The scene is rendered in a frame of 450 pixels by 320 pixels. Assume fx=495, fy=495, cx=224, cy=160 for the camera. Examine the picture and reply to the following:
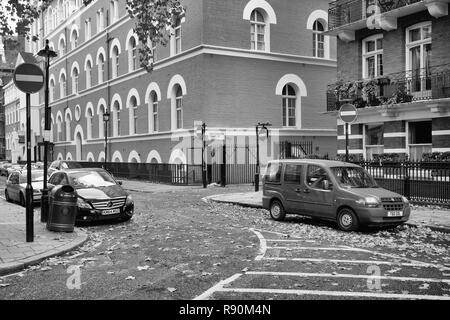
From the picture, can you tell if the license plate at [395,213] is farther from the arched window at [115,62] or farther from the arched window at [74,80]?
the arched window at [74,80]

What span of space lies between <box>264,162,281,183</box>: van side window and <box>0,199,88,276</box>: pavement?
18.0 ft

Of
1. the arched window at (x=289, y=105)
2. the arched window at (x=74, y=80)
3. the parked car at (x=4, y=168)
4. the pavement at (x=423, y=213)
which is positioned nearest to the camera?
the pavement at (x=423, y=213)

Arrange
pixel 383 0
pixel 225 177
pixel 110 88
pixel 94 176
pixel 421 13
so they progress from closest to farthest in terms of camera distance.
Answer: pixel 94 176
pixel 421 13
pixel 383 0
pixel 225 177
pixel 110 88

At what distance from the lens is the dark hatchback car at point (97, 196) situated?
13097mm

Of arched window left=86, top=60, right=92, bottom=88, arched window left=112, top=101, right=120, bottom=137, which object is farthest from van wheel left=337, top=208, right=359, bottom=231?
arched window left=86, top=60, right=92, bottom=88

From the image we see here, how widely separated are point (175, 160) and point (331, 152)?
11.2 metres

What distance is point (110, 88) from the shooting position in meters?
41.7

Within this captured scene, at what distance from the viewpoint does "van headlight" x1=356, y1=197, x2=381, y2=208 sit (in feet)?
38.0

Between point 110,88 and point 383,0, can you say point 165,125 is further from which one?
point 383,0

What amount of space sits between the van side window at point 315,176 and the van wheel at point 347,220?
965 mm

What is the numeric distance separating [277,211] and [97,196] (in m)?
4.98

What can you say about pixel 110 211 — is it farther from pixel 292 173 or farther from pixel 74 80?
pixel 74 80

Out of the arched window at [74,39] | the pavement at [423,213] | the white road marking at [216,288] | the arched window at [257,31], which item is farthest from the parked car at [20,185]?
A: the arched window at [74,39]
